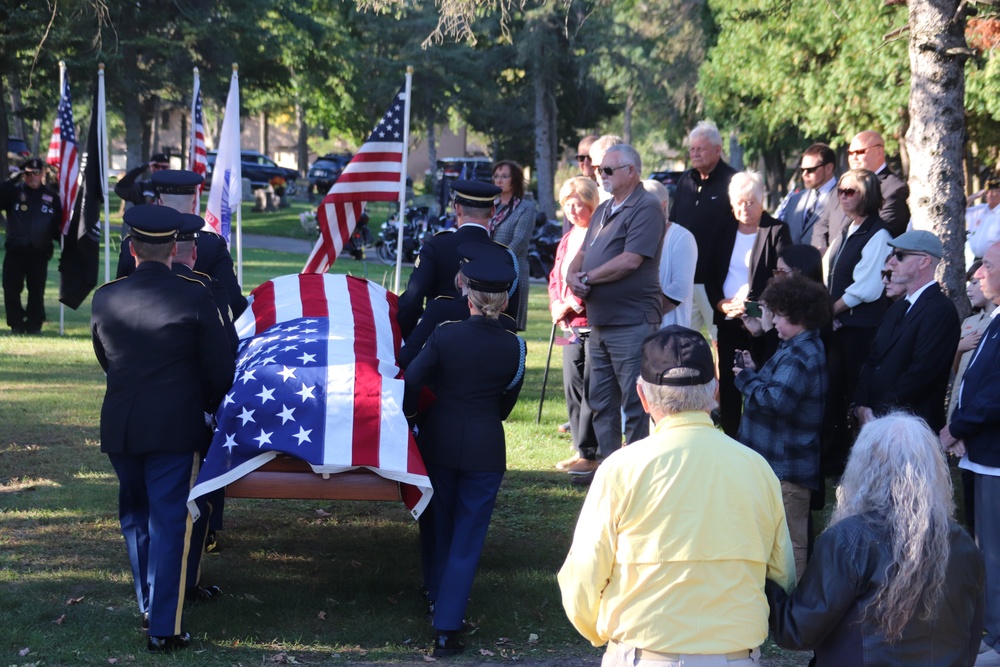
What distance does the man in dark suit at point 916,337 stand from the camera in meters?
5.03

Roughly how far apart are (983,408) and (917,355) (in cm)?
71

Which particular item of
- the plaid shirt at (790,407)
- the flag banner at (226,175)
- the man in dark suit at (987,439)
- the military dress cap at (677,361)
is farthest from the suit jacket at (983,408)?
the flag banner at (226,175)

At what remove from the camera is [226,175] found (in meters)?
8.84

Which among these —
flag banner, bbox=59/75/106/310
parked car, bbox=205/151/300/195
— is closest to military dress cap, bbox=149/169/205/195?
flag banner, bbox=59/75/106/310

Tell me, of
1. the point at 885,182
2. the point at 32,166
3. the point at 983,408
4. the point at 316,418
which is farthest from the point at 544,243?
the point at 983,408

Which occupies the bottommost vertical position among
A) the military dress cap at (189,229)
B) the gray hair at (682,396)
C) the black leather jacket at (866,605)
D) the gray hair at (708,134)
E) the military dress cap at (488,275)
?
the black leather jacket at (866,605)

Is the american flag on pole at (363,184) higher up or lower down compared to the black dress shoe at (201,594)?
higher up

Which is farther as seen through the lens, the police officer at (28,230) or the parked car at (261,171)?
the parked car at (261,171)

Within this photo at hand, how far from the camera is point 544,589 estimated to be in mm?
5379

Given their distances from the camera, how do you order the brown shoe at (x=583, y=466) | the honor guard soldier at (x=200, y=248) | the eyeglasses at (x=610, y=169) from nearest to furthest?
the honor guard soldier at (x=200, y=248), the eyeglasses at (x=610, y=169), the brown shoe at (x=583, y=466)

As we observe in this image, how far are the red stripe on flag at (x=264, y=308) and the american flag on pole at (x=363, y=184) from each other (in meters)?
1.41

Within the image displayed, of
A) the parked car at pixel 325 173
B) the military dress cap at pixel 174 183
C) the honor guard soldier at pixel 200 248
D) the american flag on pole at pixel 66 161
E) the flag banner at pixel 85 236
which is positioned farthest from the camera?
the parked car at pixel 325 173

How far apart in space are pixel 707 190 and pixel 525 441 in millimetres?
2305

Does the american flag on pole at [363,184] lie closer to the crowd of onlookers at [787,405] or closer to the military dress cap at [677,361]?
the crowd of onlookers at [787,405]
